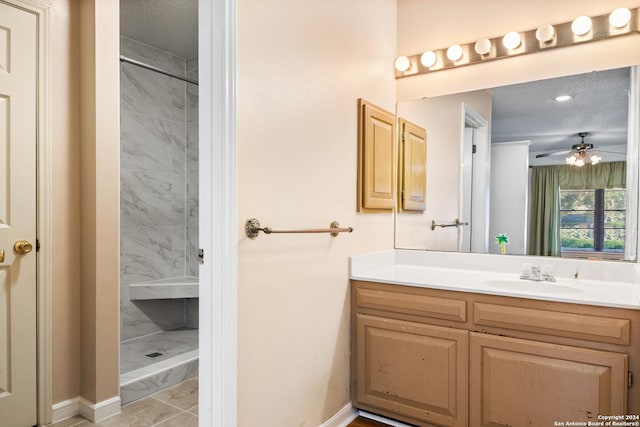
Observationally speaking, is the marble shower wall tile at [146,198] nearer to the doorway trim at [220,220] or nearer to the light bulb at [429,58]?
the doorway trim at [220,220]

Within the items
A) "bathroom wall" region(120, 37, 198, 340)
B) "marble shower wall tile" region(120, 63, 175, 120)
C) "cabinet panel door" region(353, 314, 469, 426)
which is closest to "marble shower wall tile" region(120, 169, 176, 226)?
"bathroom wall" region(120, 37, 198, 340)

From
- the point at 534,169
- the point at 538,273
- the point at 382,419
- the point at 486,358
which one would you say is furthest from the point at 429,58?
the point at 382,419

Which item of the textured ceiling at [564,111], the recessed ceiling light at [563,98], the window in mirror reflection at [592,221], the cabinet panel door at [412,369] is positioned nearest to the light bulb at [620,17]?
the textured ceiling at [564,111]

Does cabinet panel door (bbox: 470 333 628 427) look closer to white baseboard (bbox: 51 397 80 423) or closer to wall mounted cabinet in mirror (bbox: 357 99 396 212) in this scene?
wall mounted cabinet in mirror (bbox: 357 99 396 212)

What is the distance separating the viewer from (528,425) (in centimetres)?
164

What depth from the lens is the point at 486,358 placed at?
5.69 ft

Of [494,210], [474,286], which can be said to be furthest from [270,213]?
[494,210]

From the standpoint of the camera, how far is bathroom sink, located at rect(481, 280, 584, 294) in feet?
5.99

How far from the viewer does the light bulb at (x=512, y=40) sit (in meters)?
2.12

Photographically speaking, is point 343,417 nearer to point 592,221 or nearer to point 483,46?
point 592,221

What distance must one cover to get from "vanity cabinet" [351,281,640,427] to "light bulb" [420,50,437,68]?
140 centimetres

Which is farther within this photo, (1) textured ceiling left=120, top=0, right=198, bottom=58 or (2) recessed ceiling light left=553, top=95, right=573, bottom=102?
(1) textured ceiling left=120, top=0, right=198, bottom=58

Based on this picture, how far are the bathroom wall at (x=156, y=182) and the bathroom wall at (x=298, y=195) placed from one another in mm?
1983

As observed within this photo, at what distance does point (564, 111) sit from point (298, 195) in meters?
1.51
